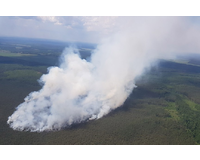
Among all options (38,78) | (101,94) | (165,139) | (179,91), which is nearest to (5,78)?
(38,78)

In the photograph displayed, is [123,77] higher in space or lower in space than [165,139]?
higher

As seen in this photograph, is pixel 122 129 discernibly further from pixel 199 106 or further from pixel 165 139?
pixel 199 106

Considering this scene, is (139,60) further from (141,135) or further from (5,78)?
(5,78)

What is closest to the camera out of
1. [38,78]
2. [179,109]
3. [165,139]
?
[165,139]

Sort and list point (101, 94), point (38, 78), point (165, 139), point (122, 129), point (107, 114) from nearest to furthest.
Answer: point (165, 139)
point (122, 129)
point (107, 114)
point (101, 94)
point (38, 78)

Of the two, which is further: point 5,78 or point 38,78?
point 38,78

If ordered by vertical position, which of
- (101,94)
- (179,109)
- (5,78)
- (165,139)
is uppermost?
(5,78)

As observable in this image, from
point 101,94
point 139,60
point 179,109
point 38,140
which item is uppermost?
point 139,60

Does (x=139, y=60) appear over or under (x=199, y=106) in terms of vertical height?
over

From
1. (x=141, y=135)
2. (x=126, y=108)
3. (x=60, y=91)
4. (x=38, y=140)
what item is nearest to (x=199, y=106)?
(x=126, y=108)
